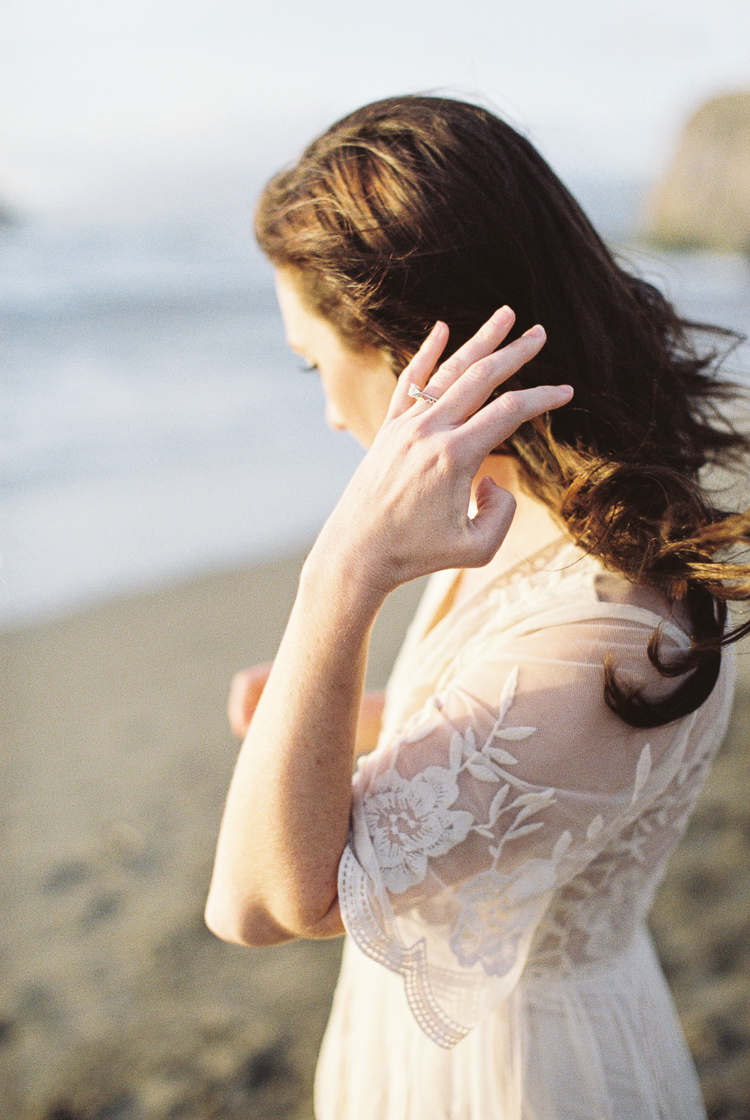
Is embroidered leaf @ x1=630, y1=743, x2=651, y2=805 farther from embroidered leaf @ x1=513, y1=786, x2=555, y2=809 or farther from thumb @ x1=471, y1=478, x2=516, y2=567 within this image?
thumb @ x1=471, y1=478, x2=516, y2=567

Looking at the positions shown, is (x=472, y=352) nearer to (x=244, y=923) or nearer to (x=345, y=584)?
(x=345, y=584)

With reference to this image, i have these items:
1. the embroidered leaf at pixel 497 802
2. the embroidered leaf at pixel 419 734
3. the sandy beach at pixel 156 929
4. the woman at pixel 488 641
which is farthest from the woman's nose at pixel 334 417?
the sandy beach at pixel 156 929

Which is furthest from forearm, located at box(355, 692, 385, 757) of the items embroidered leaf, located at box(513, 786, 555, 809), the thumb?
the thumb

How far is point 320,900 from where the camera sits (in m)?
1.19

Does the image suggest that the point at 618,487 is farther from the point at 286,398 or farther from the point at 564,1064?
the point at 286,398

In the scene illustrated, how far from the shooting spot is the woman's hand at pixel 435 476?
104 cm

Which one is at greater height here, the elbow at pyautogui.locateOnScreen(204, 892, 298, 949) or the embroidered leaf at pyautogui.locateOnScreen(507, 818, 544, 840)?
the embroidered leaf at pyautogui.locateOnScreen(507, 818, 544, 840)

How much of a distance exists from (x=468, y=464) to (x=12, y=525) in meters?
5.97

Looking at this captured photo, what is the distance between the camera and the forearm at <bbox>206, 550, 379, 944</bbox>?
1.12 metres

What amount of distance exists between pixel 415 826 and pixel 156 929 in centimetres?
231

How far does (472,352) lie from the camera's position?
110cm

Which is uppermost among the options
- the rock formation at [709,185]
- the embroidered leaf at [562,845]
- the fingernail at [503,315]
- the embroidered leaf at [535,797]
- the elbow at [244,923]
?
the fingernail at [503,315]

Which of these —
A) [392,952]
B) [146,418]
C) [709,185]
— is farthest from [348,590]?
[709,185]

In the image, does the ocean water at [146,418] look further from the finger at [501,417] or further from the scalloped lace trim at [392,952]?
the scalloped lace trim at [392,952]
